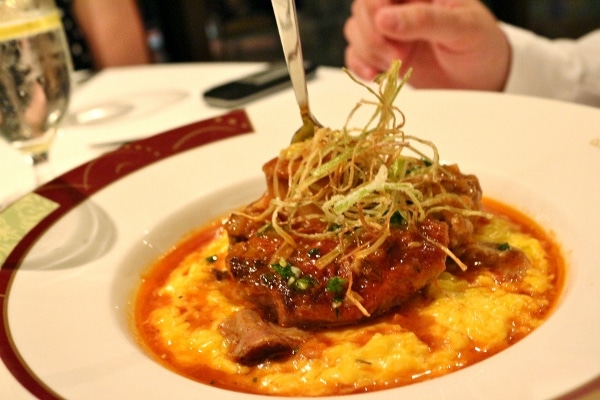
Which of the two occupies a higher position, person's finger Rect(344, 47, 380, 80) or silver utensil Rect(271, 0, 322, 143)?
silver utensil Rect(271, 0, 322, 143)

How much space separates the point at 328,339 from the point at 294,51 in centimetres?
124

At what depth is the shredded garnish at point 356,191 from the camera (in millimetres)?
2062

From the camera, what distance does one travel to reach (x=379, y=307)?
200 centimetres

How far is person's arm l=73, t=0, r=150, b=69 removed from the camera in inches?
288

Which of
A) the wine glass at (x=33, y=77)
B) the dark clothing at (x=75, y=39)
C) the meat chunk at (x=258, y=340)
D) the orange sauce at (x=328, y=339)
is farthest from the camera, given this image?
the dark clothing at (x=75, y=39)

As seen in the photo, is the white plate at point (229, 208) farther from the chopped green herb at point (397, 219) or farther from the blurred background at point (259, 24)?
the blurred background at point (259, 24)

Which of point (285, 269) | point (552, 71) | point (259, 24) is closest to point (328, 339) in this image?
point (285, 269)

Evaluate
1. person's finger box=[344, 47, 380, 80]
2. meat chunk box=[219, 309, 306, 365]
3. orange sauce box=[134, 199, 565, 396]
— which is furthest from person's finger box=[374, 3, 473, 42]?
meat chunk box=[219, 309, 306, 365]

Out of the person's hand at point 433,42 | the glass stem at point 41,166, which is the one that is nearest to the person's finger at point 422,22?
the person's hand at point 433,42

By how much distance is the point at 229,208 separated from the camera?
10.0ft

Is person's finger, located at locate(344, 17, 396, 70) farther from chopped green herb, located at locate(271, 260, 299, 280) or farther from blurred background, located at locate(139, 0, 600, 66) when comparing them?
blurred background, located at locate(139, 0, 600, 66)

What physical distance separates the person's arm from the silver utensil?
5.35 meters

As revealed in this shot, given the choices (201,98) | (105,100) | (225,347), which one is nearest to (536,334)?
(225,347)

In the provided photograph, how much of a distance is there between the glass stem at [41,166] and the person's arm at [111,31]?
4.25 meters
